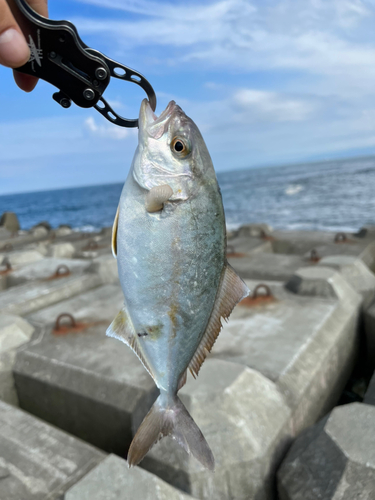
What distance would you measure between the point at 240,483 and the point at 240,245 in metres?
8.79

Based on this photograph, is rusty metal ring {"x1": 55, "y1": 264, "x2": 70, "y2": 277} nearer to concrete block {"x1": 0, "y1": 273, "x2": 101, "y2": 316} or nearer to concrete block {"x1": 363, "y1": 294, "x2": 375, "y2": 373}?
concrete block {"x1": 0, "y1": 273, "x2": 101, "y2": 316}

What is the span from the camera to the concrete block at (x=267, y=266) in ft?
26.8

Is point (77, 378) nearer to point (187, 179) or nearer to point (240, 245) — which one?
point (187, 179)

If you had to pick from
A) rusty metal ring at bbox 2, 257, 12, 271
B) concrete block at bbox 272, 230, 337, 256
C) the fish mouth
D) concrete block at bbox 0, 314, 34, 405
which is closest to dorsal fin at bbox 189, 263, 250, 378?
the fish mouth

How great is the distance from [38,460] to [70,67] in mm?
3213

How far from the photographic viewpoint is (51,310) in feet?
22.1

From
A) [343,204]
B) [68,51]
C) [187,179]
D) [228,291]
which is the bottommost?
[343,204]

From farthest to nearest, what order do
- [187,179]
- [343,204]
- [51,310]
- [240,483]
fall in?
1. [343,204]
2. [51,310]
3. [240,483]
4. [187,179]

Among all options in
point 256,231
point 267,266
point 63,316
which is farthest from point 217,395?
point 256,231

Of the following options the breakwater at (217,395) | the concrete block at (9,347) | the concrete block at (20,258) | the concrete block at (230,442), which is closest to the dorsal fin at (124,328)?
the breakwater at (217,395)

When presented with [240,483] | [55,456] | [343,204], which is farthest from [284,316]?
[343,204]

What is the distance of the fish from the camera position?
1.47m

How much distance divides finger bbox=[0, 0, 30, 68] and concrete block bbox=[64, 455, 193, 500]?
8.78 feet

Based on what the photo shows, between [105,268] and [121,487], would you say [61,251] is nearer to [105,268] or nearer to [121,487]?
[105,268]
